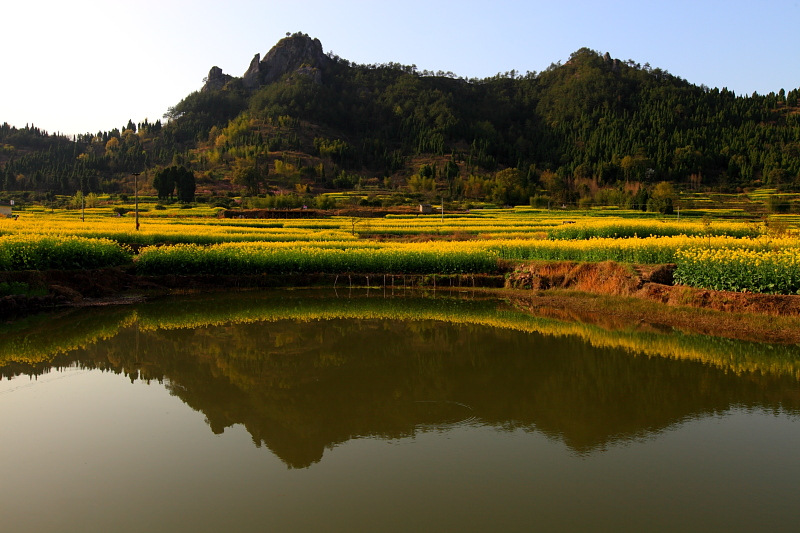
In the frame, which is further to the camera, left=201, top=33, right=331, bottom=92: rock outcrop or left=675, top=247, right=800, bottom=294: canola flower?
left=201, top=33, right=331, bottom=92: rock outcrop

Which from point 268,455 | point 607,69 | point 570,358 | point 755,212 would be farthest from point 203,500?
point 607,69

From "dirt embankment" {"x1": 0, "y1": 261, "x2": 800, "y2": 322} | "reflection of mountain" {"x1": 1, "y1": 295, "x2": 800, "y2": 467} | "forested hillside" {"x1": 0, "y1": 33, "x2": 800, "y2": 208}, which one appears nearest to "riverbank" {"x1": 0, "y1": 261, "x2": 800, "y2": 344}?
"dirt embankment" {"x1": 0, "y1": 261, "x2": 800, "y2": 322}

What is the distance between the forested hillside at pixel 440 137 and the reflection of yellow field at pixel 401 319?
46.0m

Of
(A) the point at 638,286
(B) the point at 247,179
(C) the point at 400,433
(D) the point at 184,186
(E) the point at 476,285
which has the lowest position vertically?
(C) the point at 400,433

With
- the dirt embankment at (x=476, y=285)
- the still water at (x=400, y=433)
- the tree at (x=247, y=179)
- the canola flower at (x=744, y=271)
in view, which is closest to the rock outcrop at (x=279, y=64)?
the tree at (x=247, y=179)

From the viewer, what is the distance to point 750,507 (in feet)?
17.9

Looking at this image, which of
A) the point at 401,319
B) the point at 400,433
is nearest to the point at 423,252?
the point at 401,319

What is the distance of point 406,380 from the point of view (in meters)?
9.38

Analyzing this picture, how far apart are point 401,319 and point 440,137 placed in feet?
346

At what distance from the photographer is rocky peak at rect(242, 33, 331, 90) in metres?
157

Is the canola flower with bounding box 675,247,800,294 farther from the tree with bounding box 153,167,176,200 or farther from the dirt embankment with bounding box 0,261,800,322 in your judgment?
the tree with bounding box 153,167,176,200

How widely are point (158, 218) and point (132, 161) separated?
2617 inches

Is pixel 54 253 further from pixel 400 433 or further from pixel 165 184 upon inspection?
pixel 165 184

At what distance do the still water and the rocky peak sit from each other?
155096mm
